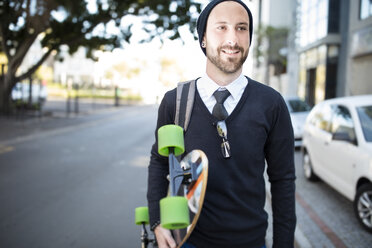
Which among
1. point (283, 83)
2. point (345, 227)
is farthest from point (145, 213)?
point (283, 83)

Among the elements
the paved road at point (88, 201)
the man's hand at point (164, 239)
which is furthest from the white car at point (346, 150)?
the man's hand at point (164, 239)

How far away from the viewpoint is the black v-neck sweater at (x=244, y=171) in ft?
5.52

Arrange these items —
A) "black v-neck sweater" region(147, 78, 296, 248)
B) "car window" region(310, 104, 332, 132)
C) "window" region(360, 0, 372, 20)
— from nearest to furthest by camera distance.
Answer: "black v-neck sweater" region(147, 78, 296, 248), "car window" region(310, 104, 332, 132), "window" region(360, 0, 372, 20)

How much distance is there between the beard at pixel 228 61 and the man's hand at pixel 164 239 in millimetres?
721

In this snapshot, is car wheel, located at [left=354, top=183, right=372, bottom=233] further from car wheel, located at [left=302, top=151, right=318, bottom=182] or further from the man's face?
the man's face

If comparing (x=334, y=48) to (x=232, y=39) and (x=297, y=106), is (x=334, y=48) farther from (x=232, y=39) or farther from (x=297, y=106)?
(x=232, y=39)

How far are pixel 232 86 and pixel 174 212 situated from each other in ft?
2.33

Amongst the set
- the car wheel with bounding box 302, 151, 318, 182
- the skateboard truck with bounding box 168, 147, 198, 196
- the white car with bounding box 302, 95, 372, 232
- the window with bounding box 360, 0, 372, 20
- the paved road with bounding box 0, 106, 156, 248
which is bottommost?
the paved road with bounding box 0, 106, 156, 248

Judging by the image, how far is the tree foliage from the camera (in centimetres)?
1134

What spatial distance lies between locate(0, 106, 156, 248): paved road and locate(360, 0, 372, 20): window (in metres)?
12.1

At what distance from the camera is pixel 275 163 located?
5.91ft

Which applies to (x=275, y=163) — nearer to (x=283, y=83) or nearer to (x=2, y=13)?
(x=2, y=13)

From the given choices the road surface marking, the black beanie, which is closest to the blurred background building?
the road surface marking

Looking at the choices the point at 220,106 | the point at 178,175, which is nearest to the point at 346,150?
the point at 220,106
